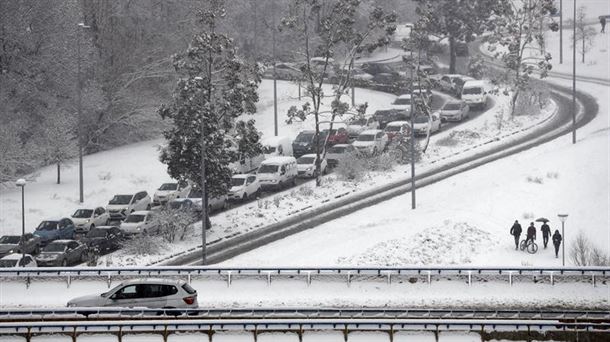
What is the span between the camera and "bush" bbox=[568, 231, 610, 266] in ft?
146

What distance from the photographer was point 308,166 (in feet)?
201

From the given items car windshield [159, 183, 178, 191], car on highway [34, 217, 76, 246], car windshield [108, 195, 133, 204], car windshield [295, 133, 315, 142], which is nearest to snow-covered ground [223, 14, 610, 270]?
car on highway [34, 217, 76, 246]

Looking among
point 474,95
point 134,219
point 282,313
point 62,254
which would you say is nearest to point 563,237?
point 282,313

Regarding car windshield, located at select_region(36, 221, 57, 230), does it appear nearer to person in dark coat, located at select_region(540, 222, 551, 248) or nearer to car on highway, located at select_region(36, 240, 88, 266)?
car on highway, located at select_region(36, 240, 88, 266)

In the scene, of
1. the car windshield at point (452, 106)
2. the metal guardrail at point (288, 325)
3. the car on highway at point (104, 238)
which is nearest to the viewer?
the metal guardrail at point (288, 325)

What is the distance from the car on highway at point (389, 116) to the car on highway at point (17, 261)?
3493 centimetres

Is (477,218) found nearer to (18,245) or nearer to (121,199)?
(121,199)

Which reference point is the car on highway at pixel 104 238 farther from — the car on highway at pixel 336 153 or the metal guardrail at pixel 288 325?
the car on highway at pixel 336 153

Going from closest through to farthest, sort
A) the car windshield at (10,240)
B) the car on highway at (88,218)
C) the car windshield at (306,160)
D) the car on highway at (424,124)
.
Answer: the car windshield at (10,240) → the car on highway at (88,218) → the car windshield at (306,160) → the car on highway at (424,124)

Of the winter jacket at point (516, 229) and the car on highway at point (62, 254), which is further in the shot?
the winter jacket at point (516, 229)

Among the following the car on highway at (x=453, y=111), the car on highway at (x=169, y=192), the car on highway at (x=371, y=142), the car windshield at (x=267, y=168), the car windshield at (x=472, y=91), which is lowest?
the car on highway at (x=169, y=192)

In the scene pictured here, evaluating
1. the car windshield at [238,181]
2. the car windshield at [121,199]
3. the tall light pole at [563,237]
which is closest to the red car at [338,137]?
the car windshield at [238,181]

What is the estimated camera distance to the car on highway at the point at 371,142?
211 feet

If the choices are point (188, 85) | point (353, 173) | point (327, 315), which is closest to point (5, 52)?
point (188, 85)
